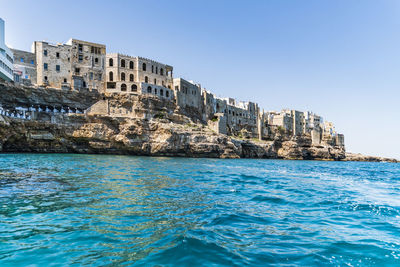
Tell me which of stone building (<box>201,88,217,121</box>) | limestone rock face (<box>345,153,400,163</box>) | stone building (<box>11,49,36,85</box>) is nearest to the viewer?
stone building (<box>11,49,36,85</box>)

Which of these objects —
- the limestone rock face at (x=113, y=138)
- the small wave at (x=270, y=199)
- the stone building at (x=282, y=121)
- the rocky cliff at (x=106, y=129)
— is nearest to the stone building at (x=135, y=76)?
the rocky cliff at (x=106, y=129)

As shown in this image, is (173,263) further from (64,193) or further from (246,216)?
(64,193)

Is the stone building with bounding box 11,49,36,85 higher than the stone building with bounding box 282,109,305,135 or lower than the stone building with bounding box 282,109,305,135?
higher

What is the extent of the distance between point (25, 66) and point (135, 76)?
2073 cm

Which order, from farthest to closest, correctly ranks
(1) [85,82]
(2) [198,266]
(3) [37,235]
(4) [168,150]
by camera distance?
1. (1) [85,82]
2. (4) [168,150]
3. (3) [37,235]
4. (2) [198,266]

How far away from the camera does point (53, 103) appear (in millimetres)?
49531

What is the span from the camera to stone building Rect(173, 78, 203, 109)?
63594 millimetres

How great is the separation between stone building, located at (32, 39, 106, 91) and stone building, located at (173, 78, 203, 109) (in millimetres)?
16616

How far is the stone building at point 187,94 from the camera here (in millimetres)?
63594

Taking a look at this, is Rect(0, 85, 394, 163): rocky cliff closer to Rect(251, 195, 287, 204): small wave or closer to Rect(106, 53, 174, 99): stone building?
Rect(106, 53, 174, 99): stone building

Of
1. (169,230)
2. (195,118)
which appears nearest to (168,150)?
(195,118)

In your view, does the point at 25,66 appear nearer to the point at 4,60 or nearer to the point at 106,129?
the point at 106,129

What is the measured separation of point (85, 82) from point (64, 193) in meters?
49.6

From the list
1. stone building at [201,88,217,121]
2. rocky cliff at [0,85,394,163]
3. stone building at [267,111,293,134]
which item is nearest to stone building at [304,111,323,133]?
stone building at [267,111,293,134]
